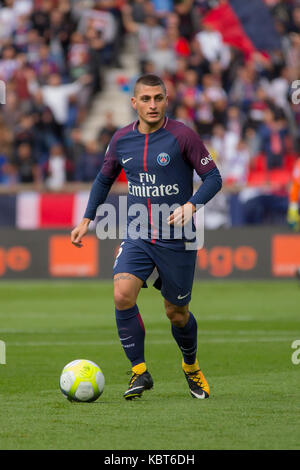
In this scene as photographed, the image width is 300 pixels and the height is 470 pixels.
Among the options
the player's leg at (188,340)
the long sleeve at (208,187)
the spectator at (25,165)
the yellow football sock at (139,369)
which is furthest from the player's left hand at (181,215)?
the spectator at (25,165)

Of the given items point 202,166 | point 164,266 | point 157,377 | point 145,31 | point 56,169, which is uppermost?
point 145,31

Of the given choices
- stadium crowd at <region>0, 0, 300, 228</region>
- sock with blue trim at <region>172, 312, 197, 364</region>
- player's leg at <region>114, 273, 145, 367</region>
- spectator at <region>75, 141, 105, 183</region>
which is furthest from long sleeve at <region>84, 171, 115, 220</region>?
spectator at <region>75, 141, 105, 183</region>

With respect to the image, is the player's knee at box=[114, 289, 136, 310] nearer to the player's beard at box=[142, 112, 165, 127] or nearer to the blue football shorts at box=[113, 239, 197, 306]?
the blue football shorts at box=[113, 239, 197, 306]

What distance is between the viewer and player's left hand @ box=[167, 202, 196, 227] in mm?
7285

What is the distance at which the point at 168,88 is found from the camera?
22.0 metres

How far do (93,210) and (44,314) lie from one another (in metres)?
6.78

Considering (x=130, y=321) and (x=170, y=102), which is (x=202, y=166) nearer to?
(x=130, y=321)

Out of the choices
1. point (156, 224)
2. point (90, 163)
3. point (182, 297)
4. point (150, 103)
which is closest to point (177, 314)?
point (182, 297)

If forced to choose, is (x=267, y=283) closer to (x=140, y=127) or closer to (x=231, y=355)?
(x=231, y=355)

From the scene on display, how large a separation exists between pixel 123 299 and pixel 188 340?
617 millimetres

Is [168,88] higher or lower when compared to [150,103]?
higher

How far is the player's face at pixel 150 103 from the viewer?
7629mm

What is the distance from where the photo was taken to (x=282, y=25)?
23.8m

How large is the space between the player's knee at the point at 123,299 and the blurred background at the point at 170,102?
460 inches
